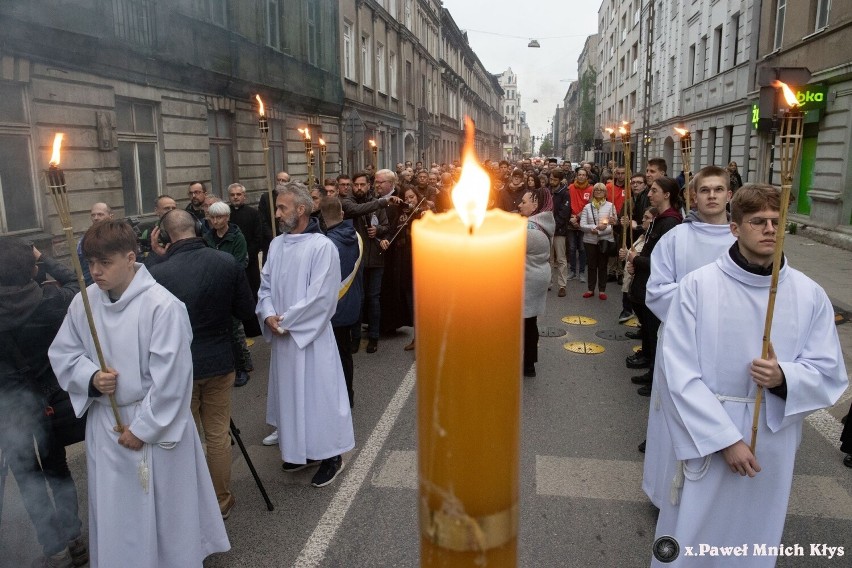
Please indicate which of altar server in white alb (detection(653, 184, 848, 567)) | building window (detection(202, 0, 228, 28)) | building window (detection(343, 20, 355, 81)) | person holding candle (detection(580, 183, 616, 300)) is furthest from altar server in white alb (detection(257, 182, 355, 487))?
building window (detection(343, 20, 355, 81))

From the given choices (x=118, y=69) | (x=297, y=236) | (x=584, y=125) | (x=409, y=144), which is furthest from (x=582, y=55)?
(x=297, y=236)

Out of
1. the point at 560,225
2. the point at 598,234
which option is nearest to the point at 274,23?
the point at 560,225

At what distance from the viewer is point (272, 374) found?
4.29 meters

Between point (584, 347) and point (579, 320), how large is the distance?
49.6 inches

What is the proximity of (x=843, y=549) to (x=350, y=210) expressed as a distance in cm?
533

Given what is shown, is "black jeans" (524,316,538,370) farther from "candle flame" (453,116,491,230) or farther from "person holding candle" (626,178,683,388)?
"candle flame" (453,116,491,230)

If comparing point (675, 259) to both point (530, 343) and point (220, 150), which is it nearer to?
point (530, 343)

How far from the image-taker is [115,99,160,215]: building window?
36.9ft

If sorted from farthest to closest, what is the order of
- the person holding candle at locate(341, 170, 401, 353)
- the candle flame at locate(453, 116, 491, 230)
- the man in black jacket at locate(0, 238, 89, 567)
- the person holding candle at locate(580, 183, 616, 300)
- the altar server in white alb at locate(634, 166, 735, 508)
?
the person holding candle at locate(580, 183, 616, 300) < the person holding candle at locate(341, 170, 401, 353) < the altar server in white alb at locate(634, 166, 735, 508) < the man in black jacket at locate(0, 238, 89, 567) < the candle flame at locate(453, 116, 491, 230)

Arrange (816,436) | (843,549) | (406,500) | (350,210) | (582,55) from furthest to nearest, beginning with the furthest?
1. (582,55)
2. (350,210)
3. (816,436)
4. (406,500)
5. (843,549)

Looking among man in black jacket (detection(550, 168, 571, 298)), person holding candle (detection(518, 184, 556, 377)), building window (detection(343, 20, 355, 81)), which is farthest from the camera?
building window (detection(343, 20, 355, 81))

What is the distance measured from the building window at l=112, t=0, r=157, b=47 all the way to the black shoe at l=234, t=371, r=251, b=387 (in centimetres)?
690

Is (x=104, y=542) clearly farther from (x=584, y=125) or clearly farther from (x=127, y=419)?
(x=584, y=125)

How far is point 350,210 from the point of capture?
7.16 m
